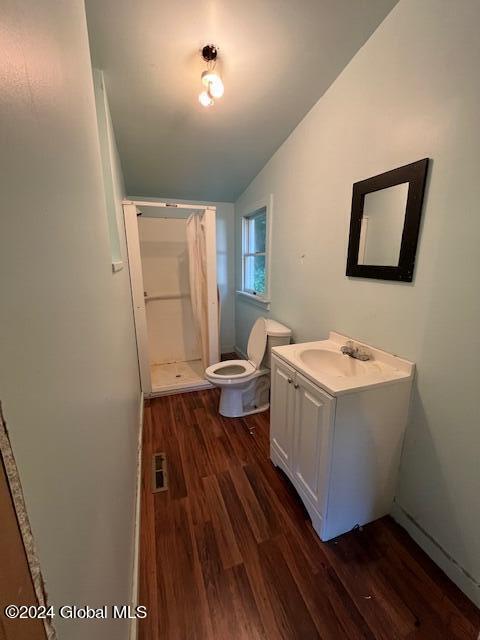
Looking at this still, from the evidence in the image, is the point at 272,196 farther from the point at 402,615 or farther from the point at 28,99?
the point at 402,615

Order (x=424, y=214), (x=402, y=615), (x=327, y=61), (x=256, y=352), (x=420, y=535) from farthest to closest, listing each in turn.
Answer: (x=256, y=352) < (x=327, y=61) < (x=420, y=535) < (x=424, y=214) < (x=402, y=615)

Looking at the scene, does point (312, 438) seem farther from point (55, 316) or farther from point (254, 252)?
point (254, 252)

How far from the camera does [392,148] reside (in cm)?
127

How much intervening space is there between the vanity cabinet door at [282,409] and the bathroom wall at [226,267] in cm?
208

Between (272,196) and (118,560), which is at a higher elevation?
(272,196)

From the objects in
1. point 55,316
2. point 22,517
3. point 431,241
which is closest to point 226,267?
point 431,241

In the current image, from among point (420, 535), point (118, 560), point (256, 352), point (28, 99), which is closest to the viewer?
point (28, 99)

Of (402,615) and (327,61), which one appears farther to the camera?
(327,61)

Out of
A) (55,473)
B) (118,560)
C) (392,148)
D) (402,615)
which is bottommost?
(402,615)

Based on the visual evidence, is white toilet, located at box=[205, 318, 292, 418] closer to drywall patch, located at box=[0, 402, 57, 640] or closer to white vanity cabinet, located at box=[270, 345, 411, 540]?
white vanity cabinet, located at box=[270, 345, 411, 540]

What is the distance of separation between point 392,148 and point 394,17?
1.92 feet

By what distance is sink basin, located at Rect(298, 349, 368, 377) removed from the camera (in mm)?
1510

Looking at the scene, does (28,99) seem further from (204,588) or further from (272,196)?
(272,196)

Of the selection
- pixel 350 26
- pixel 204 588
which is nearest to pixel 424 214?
pixel 350 26
